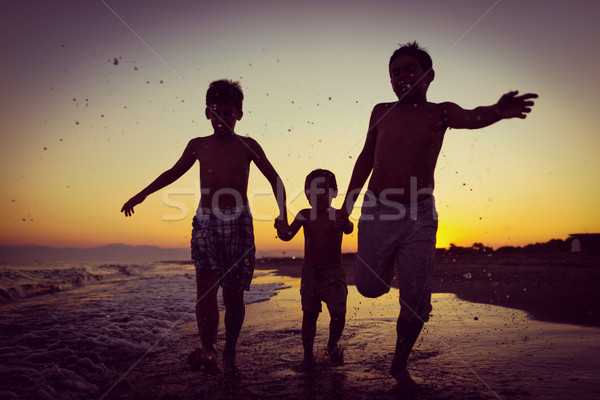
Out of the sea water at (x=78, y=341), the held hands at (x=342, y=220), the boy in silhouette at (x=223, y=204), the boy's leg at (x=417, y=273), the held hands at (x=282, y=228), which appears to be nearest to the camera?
the boy's leg at (x=417, y=273)

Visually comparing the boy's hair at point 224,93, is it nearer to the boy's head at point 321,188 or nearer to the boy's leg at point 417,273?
the boy's head at point 321,188

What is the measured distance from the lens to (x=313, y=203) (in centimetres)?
407

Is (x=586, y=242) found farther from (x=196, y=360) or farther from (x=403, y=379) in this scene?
(x=196, y=360)

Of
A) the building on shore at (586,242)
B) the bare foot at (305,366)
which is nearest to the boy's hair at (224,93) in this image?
the bare foot at (305,366)

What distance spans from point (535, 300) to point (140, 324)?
5660 mm

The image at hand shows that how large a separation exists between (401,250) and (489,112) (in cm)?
113

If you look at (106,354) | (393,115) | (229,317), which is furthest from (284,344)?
(393,115)

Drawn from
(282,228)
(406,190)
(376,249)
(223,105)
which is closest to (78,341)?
(282,228)

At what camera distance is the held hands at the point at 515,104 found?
2.60m

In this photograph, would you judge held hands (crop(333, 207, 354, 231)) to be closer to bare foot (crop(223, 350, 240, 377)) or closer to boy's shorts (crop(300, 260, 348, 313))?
boy's shorts (crop(300, 260, 348, 313))

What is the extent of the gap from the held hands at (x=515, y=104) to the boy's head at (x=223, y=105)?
222cm

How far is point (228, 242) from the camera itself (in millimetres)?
3543

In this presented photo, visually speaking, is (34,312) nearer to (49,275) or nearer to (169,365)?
(169,365)

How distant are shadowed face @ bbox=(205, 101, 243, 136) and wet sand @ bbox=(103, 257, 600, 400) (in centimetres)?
203
